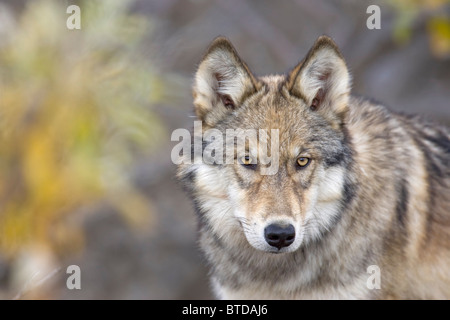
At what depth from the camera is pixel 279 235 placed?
3932mm

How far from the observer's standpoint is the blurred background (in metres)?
8.20

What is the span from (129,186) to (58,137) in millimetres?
1588

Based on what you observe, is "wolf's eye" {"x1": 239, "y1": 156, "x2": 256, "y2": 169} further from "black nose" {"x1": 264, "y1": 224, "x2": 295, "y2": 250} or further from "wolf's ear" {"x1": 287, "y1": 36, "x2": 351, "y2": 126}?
"wolf's ear" {"x1": 287, "y1": 36, "x2": 351, "y2": 126}

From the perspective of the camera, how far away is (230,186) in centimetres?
427

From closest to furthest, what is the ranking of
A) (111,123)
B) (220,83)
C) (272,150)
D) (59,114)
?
(272,150) < (220,83) < (59,114) < (111,123)

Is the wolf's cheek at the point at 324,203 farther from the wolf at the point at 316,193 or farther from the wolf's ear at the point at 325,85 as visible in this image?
the wolf's ear at the point at 325,85

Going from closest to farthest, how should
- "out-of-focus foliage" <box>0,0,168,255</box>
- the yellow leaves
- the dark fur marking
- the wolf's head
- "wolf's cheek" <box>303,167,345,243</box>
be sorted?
the wolf's head → "wolf's cheek" <box>303,167,345,243</box> → the dark fur marking → "out-of-focus foliage" <box>0,0,168,255</box> → the yellow leaves

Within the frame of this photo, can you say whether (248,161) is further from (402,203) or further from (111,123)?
(111,123)

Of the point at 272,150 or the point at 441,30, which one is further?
the point at 441,30

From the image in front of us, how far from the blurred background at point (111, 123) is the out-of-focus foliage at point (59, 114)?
2 cm

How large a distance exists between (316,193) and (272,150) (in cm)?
40

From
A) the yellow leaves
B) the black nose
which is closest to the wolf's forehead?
the black nose

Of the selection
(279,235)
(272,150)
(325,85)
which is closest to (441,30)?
(325,85)

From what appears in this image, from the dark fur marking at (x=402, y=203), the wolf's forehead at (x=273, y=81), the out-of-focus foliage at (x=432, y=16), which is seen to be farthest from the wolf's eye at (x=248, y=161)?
the out-of-focus foliage at (x=432, y=16)
